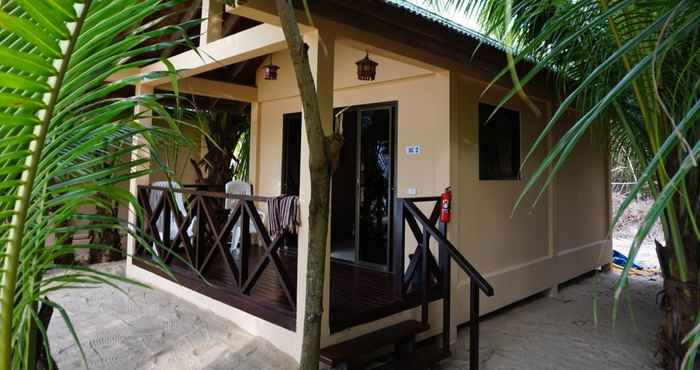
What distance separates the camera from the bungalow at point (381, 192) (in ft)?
11.4

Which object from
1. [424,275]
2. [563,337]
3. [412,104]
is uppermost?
[412,104]

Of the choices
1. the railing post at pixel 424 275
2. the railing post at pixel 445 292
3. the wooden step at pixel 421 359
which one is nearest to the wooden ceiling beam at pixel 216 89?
the railing post at pixel 424 275

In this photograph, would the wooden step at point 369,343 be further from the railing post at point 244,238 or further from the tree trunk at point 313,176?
the tree trunk at point 313,176

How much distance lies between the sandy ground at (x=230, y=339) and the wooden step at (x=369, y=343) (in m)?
0.40

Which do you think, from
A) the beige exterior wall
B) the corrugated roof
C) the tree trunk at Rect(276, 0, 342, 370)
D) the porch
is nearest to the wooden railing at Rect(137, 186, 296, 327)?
the porch

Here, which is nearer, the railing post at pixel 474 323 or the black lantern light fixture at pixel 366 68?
the railing post at pixel 474 323

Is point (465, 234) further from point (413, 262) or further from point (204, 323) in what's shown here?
point (204, 323)

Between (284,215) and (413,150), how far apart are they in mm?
2070

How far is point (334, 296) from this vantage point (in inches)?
156

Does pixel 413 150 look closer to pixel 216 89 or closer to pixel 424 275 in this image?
pixel 424 275

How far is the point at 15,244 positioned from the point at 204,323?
11.2 feet

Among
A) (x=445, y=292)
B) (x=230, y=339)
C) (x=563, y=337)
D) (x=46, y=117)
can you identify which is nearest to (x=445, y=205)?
(x=445, y=292)

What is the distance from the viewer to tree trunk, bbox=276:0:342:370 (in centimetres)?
85

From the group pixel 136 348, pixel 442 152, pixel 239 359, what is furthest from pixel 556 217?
pixel 136 348
